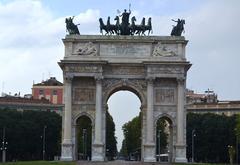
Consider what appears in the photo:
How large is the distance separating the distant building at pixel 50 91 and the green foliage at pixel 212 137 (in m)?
46.8

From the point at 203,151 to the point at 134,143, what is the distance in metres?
41.5

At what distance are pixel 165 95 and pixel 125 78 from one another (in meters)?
5.00

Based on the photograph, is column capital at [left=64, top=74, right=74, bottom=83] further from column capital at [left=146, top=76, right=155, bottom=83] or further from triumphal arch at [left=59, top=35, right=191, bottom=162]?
column capital at [left=146, top=76, right=155, bottom=83]

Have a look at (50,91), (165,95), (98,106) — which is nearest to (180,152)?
(165,95)

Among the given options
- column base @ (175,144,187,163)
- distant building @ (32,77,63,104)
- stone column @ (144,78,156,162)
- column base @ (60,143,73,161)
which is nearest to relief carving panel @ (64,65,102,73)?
stone column @ (144,78,156,162)

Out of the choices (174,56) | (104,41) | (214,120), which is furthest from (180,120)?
(214,120)

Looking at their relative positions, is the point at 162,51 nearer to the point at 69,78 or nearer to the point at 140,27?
the point at 140,27

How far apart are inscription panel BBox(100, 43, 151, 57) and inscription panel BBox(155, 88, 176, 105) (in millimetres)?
4478

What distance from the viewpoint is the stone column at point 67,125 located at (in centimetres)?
7150

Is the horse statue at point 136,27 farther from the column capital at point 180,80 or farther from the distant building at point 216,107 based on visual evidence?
the distant building at point 216,107

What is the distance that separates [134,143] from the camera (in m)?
145

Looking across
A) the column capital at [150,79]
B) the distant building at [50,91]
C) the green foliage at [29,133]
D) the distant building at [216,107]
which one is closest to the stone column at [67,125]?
the column capital at [150,79]

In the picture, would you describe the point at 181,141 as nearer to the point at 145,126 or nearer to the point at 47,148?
the point at 145,126

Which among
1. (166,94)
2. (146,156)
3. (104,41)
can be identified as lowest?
(146,156)
